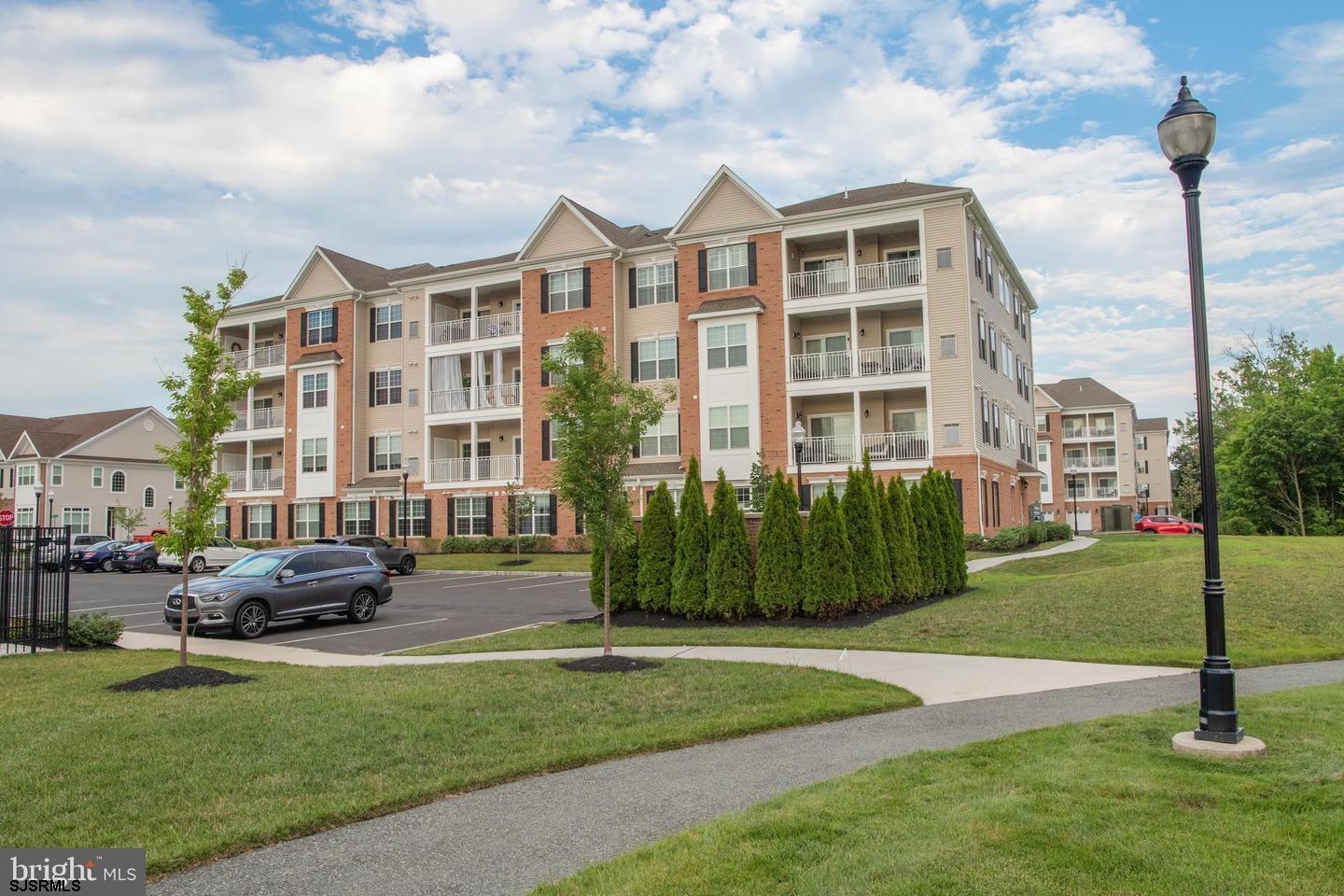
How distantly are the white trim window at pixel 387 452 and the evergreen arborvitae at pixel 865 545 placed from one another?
32101 mm

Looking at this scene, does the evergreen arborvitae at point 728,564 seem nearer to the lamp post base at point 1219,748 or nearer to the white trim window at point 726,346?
the lamp post base at point 1219,748

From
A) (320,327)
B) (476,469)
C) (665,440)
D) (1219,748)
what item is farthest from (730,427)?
(1219,748)

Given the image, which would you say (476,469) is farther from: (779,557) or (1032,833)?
(1032,833)

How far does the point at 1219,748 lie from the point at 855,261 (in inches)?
1229

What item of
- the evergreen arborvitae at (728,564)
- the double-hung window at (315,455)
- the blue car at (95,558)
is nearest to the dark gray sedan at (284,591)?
the evergreen arborvitae at (728,564)

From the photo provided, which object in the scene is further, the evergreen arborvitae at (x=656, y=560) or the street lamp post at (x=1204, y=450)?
the evergreen arborvitae at (x=656, y=560)

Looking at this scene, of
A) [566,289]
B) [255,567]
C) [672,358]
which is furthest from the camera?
[566,289]

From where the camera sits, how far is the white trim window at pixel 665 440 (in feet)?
125

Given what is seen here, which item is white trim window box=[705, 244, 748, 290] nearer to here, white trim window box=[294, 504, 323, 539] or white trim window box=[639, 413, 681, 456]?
white trim window box=[639, 413, 681, 456]

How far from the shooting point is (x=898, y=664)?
11.8 meters

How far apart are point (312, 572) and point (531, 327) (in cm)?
2353

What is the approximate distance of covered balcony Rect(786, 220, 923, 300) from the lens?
3456 centimetres

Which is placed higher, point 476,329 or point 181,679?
point 476,329

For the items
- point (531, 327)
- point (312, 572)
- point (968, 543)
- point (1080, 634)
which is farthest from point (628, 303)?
point (1080, 634)
